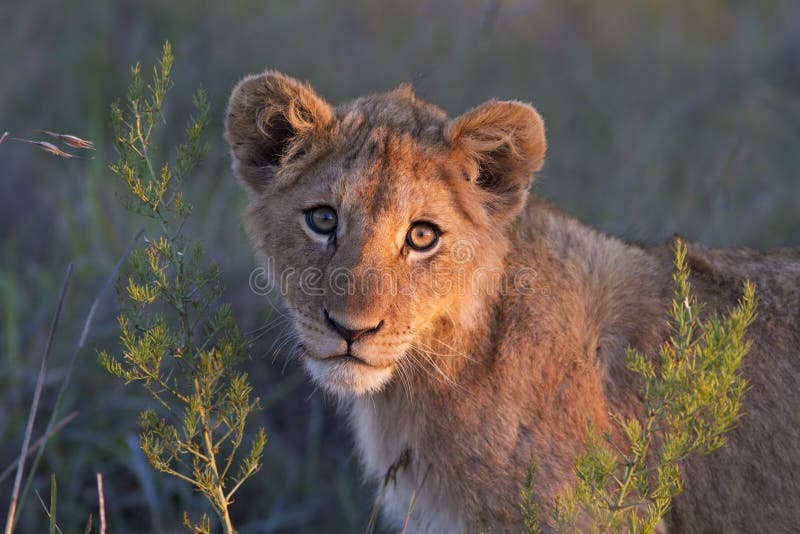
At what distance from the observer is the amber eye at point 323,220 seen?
11.7 ft

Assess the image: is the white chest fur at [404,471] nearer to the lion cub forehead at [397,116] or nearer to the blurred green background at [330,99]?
the lion cub forehead at [397,116]

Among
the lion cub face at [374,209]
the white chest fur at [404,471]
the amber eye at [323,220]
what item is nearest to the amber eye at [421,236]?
the lion cub face at [374,209]

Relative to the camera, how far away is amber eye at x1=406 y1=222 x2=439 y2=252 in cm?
354

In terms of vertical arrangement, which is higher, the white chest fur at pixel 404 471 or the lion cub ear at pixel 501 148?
the lion cub ear at pixel 501 148

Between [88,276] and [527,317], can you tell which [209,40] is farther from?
[527,317]

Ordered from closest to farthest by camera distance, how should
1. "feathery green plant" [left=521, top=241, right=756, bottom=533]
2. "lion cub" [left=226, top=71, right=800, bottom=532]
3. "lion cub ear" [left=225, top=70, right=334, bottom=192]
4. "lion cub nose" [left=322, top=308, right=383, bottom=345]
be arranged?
"feathery green plant" [left=521, top=241, right=756, bottom=533] < "lion cub nose" [left=322, top=308, right=383, bottom=345] < "lion cub" [left=226, top=71, right=800, bottom=532] < "lion cub ear" [left=225, top=70, right=334, bottom=192]

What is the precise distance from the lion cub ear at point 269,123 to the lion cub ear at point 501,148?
548mm

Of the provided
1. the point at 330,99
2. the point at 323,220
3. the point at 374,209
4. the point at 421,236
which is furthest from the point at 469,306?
the point at 330,99

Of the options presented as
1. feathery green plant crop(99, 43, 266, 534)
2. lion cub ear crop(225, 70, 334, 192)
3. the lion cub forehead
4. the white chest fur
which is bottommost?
the white chest fur

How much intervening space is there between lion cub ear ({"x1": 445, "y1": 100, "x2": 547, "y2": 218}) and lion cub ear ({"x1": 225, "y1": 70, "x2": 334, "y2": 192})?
1.80 ft

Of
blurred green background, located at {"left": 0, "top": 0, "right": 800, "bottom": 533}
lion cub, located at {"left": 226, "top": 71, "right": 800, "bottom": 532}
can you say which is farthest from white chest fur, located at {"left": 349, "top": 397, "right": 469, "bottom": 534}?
blurred green background, located at {"left": 0, "top": 0, "right": 800, "bottom": 533}

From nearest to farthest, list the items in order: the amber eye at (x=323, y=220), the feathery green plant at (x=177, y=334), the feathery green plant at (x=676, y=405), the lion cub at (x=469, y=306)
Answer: the feathery green plant at (x=676, y=405) → the feathery green plant at (x=177, y=334) → the lion cub at (x=469, y=306) → the amber eye at (x=323, y=220)

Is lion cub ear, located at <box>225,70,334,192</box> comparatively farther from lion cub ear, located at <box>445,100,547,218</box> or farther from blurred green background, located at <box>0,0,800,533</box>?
blurred green background, located at <box>0,0,800,533</box>

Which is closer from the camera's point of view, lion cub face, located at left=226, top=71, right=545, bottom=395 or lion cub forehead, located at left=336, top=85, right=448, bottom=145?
lion cub face, located at left=226, top=71, right=545, bottom=395
